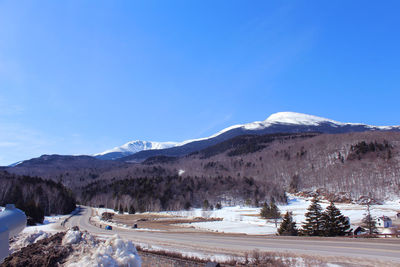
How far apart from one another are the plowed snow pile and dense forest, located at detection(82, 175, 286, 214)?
116m

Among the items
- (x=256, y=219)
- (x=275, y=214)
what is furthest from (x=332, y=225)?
(x=256, y=219)

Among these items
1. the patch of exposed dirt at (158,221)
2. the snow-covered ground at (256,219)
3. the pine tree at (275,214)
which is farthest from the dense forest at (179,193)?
the pine tree at (275,214)

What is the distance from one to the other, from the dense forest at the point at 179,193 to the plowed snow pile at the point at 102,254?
116091 millimetres

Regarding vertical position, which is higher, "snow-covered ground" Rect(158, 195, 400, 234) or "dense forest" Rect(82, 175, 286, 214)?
"dense forest" Rect(82, 175, 286, 214)

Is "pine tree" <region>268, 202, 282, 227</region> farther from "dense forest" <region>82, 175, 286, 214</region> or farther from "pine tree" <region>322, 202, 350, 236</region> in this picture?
"dense forest" <region>82, 175, 286, 214</region>

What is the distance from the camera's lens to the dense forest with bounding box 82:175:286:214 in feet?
444

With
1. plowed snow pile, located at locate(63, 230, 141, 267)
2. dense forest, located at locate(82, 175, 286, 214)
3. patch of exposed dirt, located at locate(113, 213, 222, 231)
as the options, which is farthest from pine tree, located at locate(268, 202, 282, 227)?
plowed snow pile, located at locate(63, 230, 141, 267)

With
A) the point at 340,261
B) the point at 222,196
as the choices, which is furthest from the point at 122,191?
the point at 340,261

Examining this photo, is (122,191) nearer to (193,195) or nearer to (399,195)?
(193,195)

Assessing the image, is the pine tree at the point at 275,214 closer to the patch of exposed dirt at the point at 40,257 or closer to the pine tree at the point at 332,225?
the pine tree at the point at 332,225

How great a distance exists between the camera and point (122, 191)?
14875 centimetres

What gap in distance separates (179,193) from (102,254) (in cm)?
14205

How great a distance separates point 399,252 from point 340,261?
3.85 metres

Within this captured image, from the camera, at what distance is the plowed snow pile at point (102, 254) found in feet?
38.0
